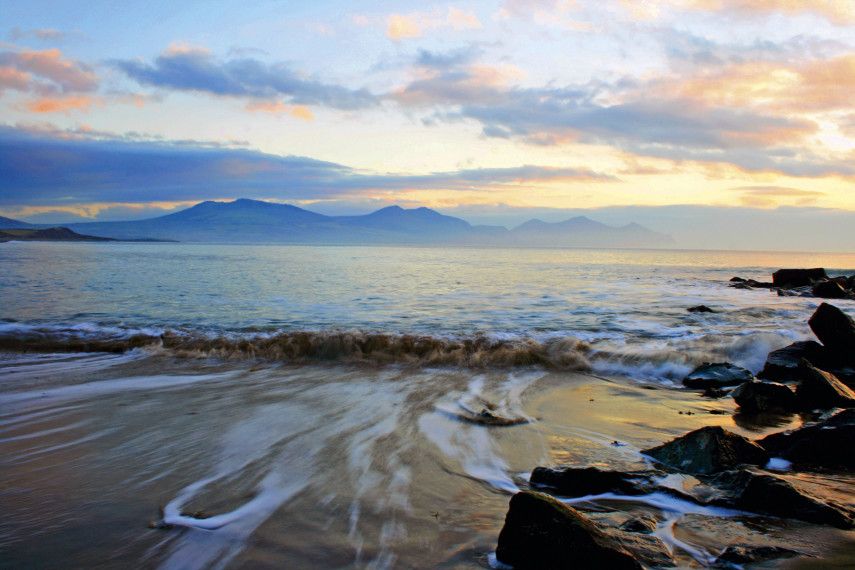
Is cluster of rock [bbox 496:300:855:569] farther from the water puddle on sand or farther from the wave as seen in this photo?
the wave

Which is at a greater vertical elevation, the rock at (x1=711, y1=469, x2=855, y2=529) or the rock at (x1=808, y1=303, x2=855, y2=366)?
the rock at (x1=808, y1=303, x2=855, y2=366)

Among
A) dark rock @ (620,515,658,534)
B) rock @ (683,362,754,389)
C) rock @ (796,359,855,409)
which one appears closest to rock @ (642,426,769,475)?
dark rock @ (620,515,658,534)

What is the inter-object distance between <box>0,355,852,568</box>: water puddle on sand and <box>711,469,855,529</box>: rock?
113mm

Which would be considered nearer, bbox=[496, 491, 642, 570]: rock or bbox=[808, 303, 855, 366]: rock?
bbox=[496, 491, 642, 570]: rock

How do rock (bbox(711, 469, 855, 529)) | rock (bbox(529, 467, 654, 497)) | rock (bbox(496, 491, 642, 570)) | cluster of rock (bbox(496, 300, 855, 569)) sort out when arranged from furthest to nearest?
rock (bbox(529, 467, 654, 497)), rock (bbox(711, 469, 855, 529)), cluster of rock (bbox(496, 300, 855, 569)), rock (bbox(496, 491, 642, 570))

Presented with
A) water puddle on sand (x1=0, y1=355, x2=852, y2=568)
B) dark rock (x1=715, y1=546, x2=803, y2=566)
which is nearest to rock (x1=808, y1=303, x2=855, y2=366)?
water puddle on sand (x1=0, y1=355, x2=852, y2=568)

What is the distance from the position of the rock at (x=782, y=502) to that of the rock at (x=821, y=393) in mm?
3463

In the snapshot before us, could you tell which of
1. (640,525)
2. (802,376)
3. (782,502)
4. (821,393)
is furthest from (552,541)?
(802,376)

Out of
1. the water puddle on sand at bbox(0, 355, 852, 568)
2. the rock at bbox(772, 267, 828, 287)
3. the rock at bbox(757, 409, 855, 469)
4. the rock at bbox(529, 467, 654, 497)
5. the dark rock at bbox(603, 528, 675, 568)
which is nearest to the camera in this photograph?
the dark rock at bbox(603, 528, 675, 568)

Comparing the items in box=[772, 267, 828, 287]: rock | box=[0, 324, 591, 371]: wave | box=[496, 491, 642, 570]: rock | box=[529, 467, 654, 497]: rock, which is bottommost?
box=[0, 324, 591, 371]: wave

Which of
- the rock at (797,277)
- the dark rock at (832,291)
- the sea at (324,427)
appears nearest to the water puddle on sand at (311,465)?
the sea at (324,427)

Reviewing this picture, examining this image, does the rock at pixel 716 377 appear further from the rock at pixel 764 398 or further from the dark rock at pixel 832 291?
the dark rock at pixel 832 291

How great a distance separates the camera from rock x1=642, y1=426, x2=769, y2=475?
13.0 feet

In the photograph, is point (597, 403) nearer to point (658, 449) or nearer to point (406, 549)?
point (658, 449)
